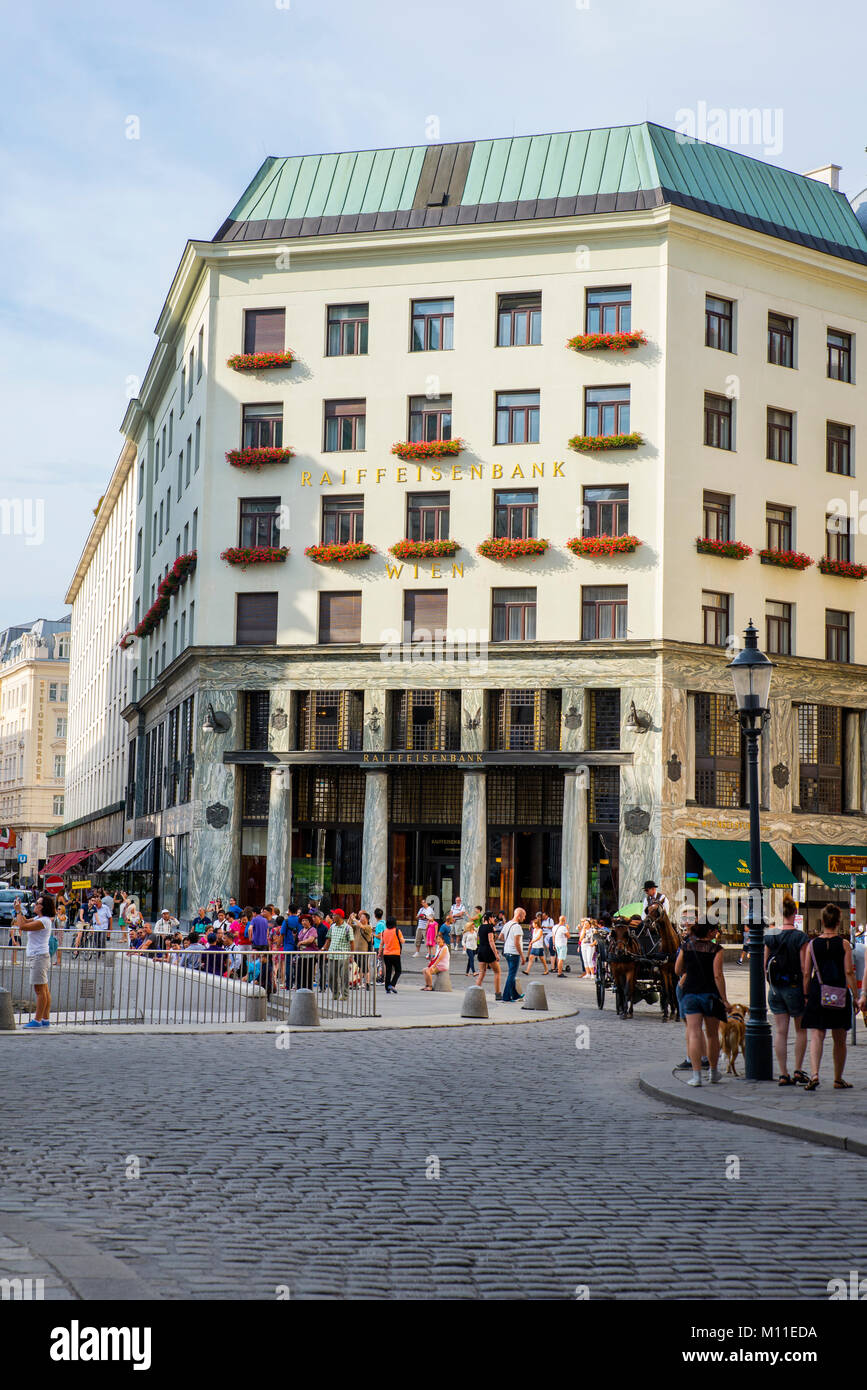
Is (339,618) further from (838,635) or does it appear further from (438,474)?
(838,635)

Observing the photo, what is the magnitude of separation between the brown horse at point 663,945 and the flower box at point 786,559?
2304 centimetres

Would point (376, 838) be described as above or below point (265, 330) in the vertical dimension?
below

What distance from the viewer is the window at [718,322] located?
46.5 meters

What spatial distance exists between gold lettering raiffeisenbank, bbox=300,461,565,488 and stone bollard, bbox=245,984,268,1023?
25227 millimetres

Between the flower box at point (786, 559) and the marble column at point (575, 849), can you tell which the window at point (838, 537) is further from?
the marble column at point (575, 849)

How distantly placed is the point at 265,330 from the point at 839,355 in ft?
58.6

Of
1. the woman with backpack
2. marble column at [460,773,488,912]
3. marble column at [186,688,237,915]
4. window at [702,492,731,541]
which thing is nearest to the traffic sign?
window at [702,492,731,541]

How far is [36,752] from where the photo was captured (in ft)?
479

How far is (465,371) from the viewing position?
154 ft

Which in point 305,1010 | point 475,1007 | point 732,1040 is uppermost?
point 732,1040

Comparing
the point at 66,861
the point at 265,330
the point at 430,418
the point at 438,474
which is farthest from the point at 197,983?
the point at 66,861
